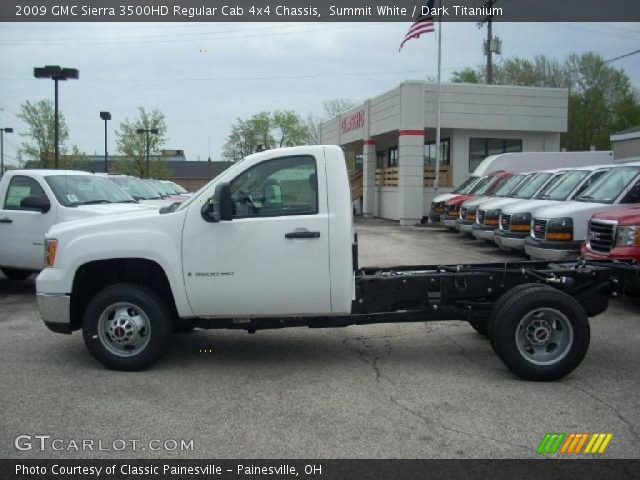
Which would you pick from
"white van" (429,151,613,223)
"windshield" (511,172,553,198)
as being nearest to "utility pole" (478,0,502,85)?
"white van" (429,151,613,223)

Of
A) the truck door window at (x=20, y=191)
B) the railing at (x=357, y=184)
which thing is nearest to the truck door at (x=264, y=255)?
the truck door window at (x=20, y=191)

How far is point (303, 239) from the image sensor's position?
18.3ft

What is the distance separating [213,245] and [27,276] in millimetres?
6499

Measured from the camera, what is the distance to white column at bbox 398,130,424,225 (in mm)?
25547

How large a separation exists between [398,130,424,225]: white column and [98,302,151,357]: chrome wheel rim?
2074 centimetres

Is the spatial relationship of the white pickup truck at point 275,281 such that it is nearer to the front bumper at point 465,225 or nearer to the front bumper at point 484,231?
the front bumper at point 484,231

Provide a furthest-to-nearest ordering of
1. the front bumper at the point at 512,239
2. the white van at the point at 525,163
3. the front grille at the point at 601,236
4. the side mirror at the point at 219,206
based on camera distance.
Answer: the white van at the point at 525,163
the front bumper at the point at 512,239
the front grille at the point at 601,236
the side mirror at the point at 219,206

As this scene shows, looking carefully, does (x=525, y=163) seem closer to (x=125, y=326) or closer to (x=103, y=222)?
(x=103, y=222)

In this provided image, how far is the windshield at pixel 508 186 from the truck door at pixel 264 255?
12.4 m

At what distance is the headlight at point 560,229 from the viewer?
36.2 ft

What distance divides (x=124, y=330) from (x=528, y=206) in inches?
400

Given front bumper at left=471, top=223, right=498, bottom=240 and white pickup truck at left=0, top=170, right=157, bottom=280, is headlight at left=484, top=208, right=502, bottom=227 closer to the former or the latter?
front bumper at left=471, top=223, right=498, bottom=240

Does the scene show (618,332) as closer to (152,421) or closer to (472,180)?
(152,421)

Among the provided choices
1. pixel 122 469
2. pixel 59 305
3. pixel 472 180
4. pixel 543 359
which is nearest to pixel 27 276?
pixel 59 305
